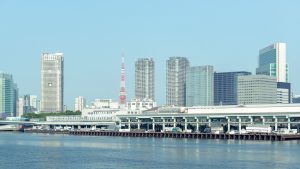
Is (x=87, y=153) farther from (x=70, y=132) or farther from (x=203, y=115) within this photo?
(x=70, y=132)

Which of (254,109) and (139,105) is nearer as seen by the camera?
(254,109)

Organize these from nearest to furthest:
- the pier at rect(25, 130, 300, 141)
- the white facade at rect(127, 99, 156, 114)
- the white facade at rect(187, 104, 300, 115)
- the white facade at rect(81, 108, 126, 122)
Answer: the pier at rect(25, 130, 300, 141) → the white facade at rect(187, 104, 300, 115) → the white facade at rect(81, 108, 126, 122) → the white facade at rect(127, 99, 156, 114)

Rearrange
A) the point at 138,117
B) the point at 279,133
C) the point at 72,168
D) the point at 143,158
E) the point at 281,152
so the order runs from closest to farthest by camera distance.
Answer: the point at 72,168 < the point at 143,158 < the point at 281,152 < the point at 279,133 < the point at 138,117

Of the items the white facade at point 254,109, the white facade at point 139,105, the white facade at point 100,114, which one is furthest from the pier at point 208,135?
the white facade at point 139,105

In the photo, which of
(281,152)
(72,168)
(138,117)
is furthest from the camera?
(138,117)

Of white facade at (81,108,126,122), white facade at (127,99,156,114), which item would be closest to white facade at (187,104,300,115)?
white facade at (81,108,126,122)

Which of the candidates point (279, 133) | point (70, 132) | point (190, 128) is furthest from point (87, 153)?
point (70, 132)

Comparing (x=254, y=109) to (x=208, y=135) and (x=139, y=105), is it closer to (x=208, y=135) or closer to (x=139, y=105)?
(x=208, y=135)

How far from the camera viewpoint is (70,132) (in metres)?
Answer: 162

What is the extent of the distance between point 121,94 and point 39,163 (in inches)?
4077

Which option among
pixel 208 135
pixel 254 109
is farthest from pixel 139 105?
pixel 208 135

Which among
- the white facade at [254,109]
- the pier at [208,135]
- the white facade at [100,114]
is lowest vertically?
the pier at [208,135]

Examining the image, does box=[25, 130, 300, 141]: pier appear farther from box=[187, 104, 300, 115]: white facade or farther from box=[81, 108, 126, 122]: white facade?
box=[81, 108, 126, 122]: white facade

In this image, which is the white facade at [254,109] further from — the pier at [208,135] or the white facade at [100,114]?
the white facade at [100,114]
